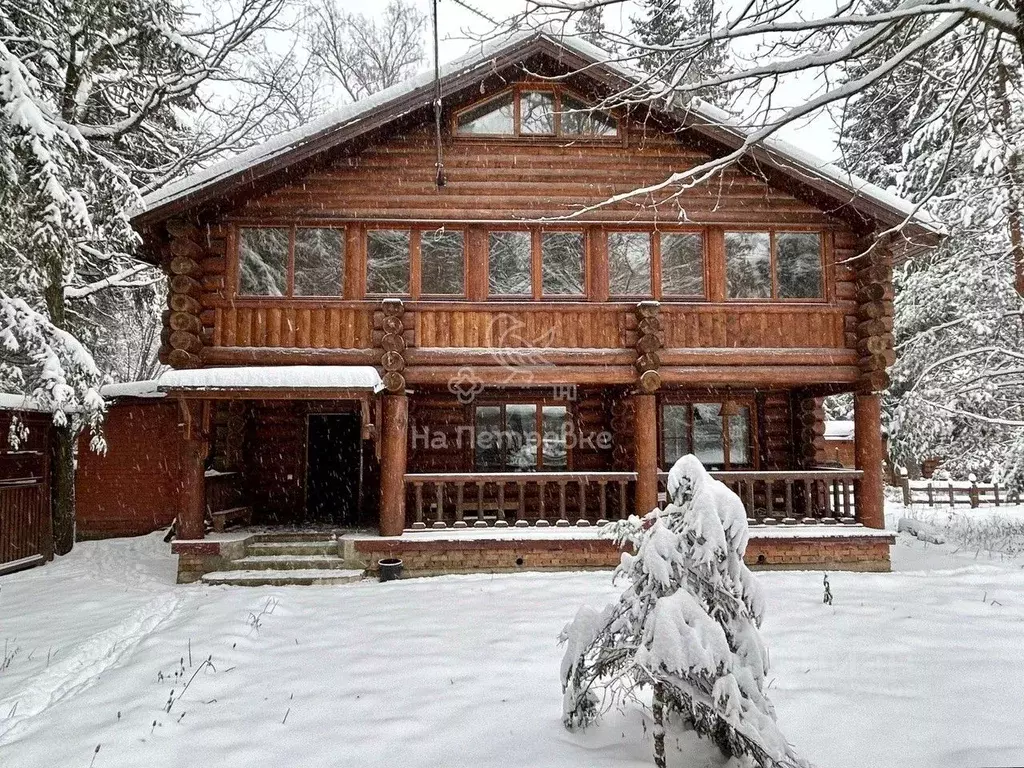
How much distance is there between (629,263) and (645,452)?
332 centimetres

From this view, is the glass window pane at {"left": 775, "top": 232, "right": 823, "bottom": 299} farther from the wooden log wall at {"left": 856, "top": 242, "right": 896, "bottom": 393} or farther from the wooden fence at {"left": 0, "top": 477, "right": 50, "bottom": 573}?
the wooden fence at {"left": 0, "top": 477, "right": 50, "bottom": 573}

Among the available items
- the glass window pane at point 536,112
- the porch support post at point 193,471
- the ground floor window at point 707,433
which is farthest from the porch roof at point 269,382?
the ground floor window at point 707,433

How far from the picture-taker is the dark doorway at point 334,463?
576 inches

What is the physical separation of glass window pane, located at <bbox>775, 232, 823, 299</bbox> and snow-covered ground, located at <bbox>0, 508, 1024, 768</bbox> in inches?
194

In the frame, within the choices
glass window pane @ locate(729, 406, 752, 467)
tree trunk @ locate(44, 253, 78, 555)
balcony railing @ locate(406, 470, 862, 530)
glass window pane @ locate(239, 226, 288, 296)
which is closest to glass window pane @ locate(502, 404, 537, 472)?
balcony railing @ locate(406, 470, 862, 530)

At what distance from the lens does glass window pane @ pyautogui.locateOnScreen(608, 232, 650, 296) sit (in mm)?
11727

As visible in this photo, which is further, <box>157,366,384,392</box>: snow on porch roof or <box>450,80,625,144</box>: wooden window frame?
<box>450,80,625,144</box>: wooden window frame

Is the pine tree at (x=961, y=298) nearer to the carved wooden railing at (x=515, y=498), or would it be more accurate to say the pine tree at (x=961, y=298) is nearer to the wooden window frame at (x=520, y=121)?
the wooden window frame at (x=520, y=121)

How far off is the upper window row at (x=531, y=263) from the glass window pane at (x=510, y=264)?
2 cm

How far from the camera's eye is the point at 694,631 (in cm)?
378

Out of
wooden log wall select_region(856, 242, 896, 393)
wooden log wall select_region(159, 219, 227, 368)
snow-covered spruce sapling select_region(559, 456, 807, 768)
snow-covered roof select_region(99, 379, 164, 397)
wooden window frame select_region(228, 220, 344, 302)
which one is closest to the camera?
snow-covered spruce sapling select_region(559, 456, 807, 768)

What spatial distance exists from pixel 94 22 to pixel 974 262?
20.3 meters

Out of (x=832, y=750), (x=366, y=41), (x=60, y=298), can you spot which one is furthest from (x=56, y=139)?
(x=366, y=41)

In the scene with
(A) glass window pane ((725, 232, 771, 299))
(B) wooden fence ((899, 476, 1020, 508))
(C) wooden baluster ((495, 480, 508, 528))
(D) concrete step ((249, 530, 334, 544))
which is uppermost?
(A) glass window pane ((725, 232, 771, 299))
